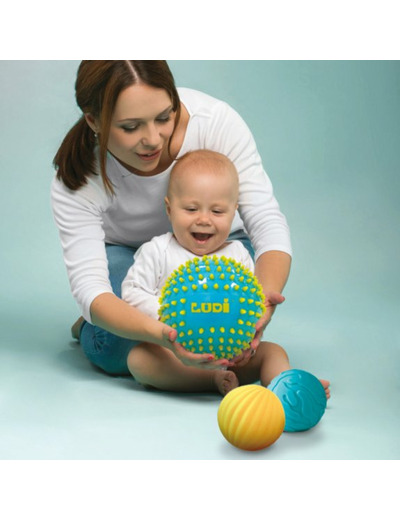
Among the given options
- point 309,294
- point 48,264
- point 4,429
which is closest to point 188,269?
point 4,429

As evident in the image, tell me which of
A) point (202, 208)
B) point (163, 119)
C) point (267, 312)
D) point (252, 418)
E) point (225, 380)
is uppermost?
point (163, 119)

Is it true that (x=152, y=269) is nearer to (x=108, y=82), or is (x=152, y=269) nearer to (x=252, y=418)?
(x=108, y=82)

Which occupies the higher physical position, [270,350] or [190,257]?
[190,257]

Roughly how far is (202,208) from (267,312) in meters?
0.41

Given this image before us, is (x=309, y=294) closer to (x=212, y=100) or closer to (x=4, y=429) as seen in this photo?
(x=212, y=100)

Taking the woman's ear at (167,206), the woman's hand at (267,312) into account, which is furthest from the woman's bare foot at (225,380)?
the woman's ear at (167,206)

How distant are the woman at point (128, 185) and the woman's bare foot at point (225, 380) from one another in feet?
0.54

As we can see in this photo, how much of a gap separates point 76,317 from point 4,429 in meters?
1.24

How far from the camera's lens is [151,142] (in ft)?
9.32

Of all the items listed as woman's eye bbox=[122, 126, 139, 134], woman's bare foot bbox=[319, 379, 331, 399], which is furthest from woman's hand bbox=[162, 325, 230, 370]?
woman's eye bbox=[122, 126, 139, 134]

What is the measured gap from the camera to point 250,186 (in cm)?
313

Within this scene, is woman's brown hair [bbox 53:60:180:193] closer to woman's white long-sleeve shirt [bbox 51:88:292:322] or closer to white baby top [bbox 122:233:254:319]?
woman's white long-sleeve shirt [bbox 51:88:292:322]

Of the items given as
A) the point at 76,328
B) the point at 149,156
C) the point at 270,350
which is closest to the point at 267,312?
the point at 270,350

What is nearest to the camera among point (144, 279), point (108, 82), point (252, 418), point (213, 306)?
point (252, 418)
